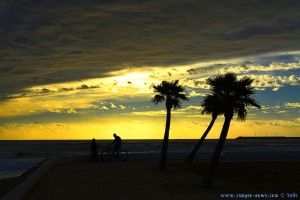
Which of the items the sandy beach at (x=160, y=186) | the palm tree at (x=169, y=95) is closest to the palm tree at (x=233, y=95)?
the sandy beach at (x=160, y=186)

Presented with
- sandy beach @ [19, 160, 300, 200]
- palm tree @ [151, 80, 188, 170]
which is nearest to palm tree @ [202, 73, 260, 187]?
sandy beach @ [19, 160, 300, 200]

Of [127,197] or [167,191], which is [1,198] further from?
[167,191]

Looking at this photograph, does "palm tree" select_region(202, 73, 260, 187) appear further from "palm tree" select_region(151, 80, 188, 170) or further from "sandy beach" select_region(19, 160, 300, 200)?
"palm tree" select_region(151, 80, 188, 170)

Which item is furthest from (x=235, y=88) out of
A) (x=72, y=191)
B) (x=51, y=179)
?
(x=51, y=179)

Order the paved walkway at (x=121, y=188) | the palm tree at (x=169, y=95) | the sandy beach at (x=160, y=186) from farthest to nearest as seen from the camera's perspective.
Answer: the palm tree at (x=169, y=95) < the sandy beach at (x=160, y=186) < the paved walkway at (x=121, y=188)

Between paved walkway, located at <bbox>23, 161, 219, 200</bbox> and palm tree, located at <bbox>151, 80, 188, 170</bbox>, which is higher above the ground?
palm tree, located at <bbox>151, 80, 188, 170</bbox>

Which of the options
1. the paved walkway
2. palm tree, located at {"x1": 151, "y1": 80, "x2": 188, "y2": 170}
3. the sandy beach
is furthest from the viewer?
palm tree, located at {"x1": 151, "y1": 80, "x2": 188, "y2": 170}

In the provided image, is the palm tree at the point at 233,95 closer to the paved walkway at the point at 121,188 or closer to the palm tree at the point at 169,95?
the paved walkway at the point at 121,188

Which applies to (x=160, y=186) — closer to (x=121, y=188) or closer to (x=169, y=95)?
(x=121, y=188)

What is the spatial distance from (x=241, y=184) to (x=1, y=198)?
468 inches

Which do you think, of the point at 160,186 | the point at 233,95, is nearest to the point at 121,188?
the point at 160,186

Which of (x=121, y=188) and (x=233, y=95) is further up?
(x=233, y=95)

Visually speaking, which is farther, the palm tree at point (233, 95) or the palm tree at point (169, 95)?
the palm tree at point (169, 95)

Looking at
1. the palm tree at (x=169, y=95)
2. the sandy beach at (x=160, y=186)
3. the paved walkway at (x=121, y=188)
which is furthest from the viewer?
the palm tree at (x=169, y=95)
